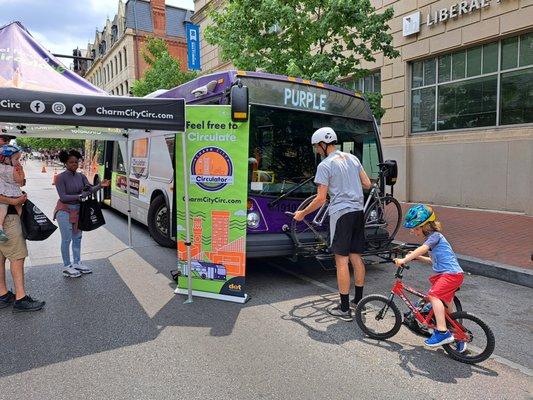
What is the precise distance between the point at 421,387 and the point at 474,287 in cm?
307

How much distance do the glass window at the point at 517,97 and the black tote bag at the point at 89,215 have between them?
9.90 metres

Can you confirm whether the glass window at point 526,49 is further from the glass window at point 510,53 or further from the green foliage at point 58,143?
the green foliage at point 58,143

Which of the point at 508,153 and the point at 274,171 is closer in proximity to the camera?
the point at 274,171

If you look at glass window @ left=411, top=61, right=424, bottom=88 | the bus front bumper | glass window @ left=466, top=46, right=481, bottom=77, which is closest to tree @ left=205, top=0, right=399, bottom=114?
glass window @ left=466, top=46, right=481, bottom=77

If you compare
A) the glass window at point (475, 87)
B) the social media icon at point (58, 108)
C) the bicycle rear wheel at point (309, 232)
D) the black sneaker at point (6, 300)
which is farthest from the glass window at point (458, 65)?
the black sneaker at point (6, 300)

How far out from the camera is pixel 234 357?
A: 3688 mm

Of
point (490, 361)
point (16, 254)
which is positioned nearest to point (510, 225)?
point (490, 361)

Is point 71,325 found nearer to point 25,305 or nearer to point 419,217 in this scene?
point 25,305

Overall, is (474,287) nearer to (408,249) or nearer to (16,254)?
(408,249)

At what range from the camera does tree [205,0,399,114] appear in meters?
8.94

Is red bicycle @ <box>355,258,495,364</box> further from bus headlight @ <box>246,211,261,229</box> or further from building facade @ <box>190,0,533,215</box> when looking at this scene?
building facade @ <box>190,0,533,215</box>

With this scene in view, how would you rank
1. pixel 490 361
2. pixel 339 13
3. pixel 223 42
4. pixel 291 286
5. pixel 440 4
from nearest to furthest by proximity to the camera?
1. pixel 490 361
2. pixel 291 286
3. pixel 339 13
4. pixel 223 42
5. pixel 440 4

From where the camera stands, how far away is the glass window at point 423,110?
41.9ft

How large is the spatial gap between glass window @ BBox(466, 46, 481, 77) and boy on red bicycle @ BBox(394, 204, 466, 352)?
30.9ft
